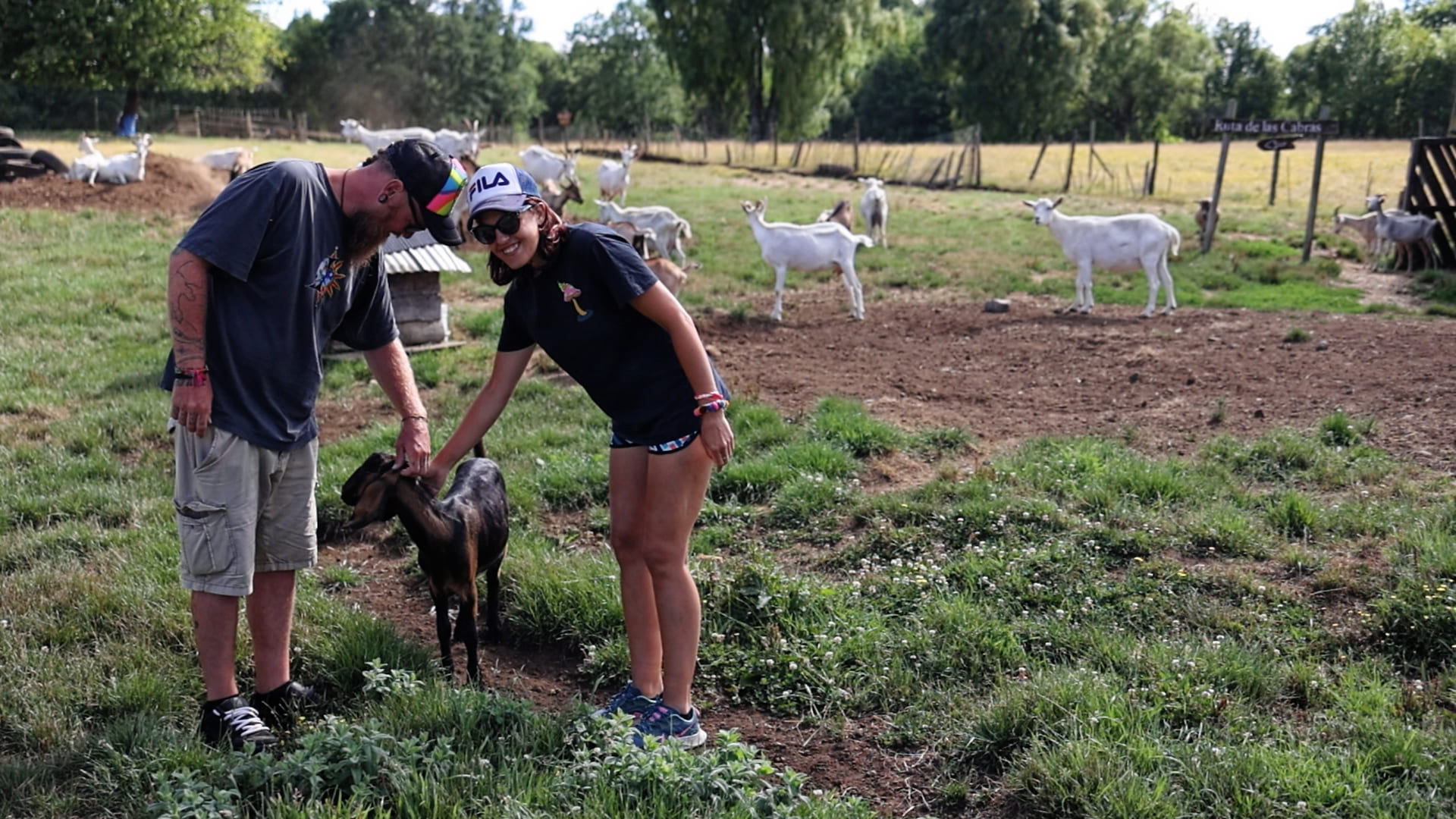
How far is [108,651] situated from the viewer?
14.2ft

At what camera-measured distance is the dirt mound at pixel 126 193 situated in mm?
18094

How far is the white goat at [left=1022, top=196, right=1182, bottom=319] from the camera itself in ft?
41.3

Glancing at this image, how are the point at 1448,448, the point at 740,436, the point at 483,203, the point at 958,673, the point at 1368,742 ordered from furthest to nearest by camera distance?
the point at 740,436 < the point at 1448,448 < the point at 958,673 < the point at 1368,742 < the point at 483,203

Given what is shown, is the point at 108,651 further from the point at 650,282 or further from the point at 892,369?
the point at 892,369

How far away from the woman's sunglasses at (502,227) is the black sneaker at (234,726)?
1.80 m

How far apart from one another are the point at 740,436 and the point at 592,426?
110 cm

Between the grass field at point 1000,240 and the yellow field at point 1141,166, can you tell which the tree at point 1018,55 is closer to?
the yellow field at point 1141,166

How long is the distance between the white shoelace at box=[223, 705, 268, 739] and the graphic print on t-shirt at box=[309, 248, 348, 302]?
→ 4.64 ft

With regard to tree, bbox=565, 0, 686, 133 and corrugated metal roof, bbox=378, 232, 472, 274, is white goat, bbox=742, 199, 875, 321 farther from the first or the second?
tree, bbox=565, 0, 686, 133

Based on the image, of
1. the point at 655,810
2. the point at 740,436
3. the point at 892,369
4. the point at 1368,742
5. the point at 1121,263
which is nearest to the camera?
the point at 655,810

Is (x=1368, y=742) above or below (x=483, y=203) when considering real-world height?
below

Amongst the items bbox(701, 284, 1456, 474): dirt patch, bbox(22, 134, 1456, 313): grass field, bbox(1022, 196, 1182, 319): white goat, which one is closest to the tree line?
bbox(22, 134, 1456, 313): grass field

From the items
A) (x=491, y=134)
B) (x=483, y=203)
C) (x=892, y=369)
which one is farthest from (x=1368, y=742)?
(x=491, y=134)

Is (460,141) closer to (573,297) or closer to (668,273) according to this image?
(668,273)
